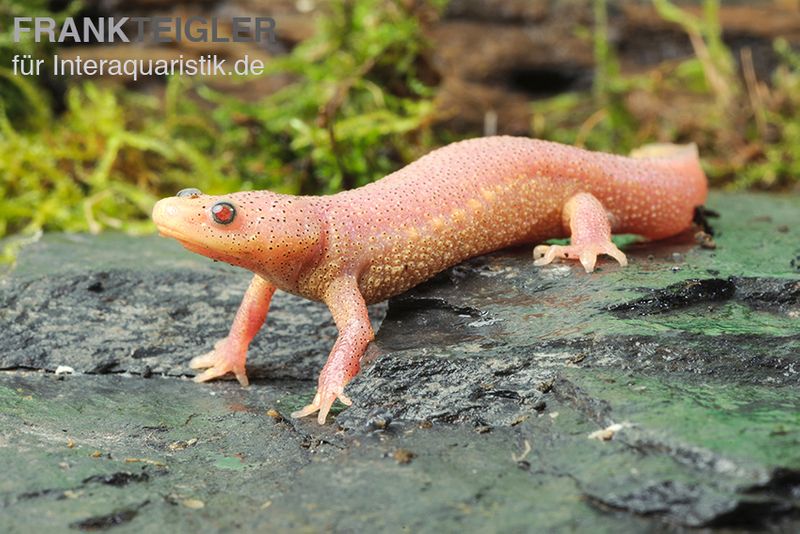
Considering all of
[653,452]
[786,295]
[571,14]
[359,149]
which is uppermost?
[571,14]

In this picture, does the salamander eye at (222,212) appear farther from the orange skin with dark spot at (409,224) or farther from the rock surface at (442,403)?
the rock surface at (442,403)

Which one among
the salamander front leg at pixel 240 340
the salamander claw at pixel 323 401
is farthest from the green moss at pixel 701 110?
the salamander claw at pixel 323 401

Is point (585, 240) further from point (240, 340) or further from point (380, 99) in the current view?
point (380, 99)

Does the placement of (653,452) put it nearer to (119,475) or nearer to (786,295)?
(786,295)

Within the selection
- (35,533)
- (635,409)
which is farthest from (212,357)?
(635,409)

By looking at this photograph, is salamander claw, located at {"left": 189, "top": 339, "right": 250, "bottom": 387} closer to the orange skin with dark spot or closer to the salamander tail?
the orange skin with dark spot

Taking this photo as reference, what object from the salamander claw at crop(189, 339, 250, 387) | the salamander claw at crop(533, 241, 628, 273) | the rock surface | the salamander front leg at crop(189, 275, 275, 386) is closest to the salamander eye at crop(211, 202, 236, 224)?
the salamander front leg at crop(189, 275, 275, 386)
